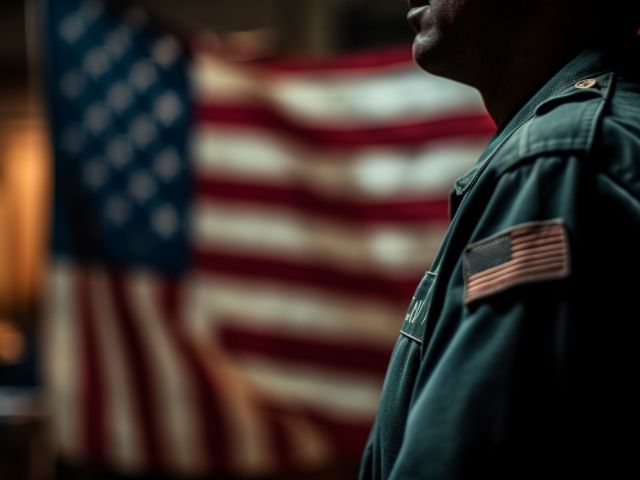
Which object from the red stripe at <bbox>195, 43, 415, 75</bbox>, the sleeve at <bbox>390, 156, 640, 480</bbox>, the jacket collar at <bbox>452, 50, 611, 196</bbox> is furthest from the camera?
the red stripe at <bbox>195, 43, 415, 75</bbox>

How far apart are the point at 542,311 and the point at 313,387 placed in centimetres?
248

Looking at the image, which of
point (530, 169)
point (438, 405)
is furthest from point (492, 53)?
point (438, 405)

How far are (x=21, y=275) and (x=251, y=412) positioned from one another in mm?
4273

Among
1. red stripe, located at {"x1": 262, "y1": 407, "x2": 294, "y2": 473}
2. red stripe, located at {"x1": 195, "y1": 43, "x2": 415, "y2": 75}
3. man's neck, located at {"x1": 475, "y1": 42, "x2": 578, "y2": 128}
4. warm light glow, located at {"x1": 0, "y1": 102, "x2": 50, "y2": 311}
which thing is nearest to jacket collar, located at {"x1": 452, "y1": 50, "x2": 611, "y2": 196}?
man's neck, located at {"x1": 475, "y1": 42, "x2": 578, "y2": 128}

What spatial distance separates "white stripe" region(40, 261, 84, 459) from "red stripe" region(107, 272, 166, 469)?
0.45 ft

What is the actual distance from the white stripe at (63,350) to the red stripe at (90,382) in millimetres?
18

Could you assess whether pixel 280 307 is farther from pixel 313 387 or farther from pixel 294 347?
pixel 313 387

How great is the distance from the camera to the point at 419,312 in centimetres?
106

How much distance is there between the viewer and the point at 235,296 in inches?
127

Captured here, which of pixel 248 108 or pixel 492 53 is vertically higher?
pixel 492 53

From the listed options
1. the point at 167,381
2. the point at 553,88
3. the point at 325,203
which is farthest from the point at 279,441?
the point at 553,88

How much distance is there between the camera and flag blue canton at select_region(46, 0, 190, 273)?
3137 millimetres

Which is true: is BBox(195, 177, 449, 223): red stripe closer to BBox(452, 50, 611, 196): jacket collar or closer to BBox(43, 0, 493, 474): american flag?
BBox(43, 0, 493, 474): american flag

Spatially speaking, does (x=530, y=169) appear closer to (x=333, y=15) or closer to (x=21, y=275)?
(x=333, y=15)
